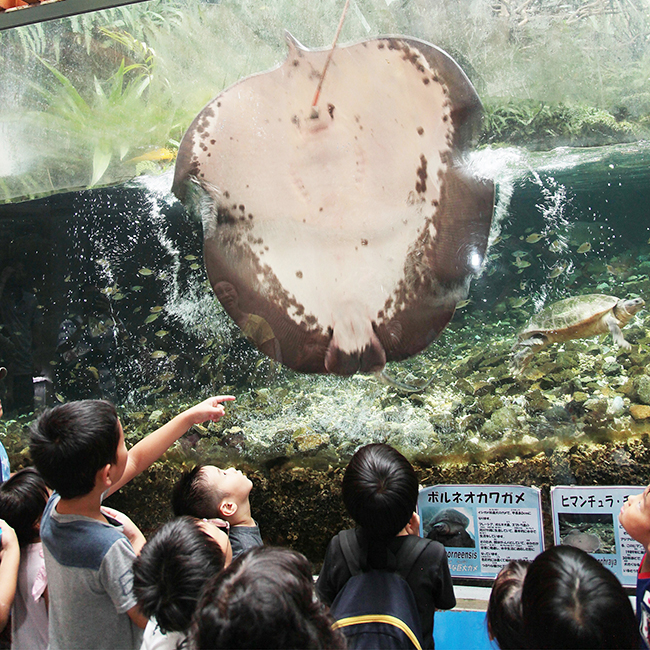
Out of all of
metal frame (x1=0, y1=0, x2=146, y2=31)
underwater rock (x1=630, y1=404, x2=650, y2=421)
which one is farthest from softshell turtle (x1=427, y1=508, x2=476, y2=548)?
metal frame (x1=0, y1=0, x2=146, y2=31)

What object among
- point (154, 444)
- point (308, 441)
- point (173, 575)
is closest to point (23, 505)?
point (154, 444)

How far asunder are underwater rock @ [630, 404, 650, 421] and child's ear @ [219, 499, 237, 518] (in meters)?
1.41

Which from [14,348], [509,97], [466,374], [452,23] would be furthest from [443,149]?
[14,348]

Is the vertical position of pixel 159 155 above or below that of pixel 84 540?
above

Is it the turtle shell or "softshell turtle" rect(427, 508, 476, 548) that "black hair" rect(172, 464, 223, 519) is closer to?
"softshell turtle" rect(427, 508, 476, 548)

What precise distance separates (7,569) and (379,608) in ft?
3.73

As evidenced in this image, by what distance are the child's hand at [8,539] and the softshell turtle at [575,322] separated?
5.84 ft

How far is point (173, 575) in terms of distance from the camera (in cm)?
117

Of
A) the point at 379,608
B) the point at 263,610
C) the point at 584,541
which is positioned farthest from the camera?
the point at 584,541

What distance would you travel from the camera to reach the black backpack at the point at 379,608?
1.24 m

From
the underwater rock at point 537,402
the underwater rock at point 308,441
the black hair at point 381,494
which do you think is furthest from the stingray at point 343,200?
the black hair at point 381,494

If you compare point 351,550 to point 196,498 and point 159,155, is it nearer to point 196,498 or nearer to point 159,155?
point 196,498

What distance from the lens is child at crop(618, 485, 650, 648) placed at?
4.04 ft

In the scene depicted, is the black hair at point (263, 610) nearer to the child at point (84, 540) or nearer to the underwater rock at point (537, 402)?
the child at point (84, 540)
